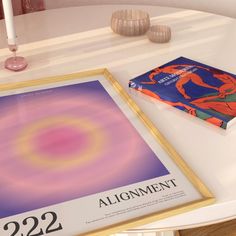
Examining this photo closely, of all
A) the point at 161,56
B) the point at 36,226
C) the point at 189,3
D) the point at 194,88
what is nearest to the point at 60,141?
the point at 36,226

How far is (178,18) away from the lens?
1.34 meters

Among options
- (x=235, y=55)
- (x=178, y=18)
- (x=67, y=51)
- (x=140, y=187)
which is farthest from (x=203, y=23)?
(x=140, y=187)

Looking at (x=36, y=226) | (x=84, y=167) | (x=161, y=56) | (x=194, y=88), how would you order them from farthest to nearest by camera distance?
(x=161, y=56)
(x=194, y=88)
(x=84, y=167)
(x=36, y=226)

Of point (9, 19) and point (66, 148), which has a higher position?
point (9, 19)

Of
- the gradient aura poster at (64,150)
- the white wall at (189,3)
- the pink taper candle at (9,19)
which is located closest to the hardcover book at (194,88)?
the gradient aura poster at (64,150)

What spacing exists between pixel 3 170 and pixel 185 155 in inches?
12.6

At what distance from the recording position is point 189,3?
5.32 ft

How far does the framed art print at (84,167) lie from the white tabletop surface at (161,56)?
1.2 inches

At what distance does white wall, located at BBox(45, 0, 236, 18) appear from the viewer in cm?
160

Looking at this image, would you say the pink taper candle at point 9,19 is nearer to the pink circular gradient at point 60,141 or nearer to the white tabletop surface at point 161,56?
the white tabletop surface at point 161,56

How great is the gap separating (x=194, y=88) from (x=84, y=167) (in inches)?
13.1

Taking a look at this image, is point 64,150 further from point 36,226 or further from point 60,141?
point 36,226

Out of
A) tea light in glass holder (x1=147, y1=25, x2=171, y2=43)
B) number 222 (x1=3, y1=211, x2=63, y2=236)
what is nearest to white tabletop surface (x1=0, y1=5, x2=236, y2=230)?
tea light in glass holder (x1=147, y1=25, x2=171, y2=43)

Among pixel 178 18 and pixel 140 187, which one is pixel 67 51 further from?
pixel 140 187
